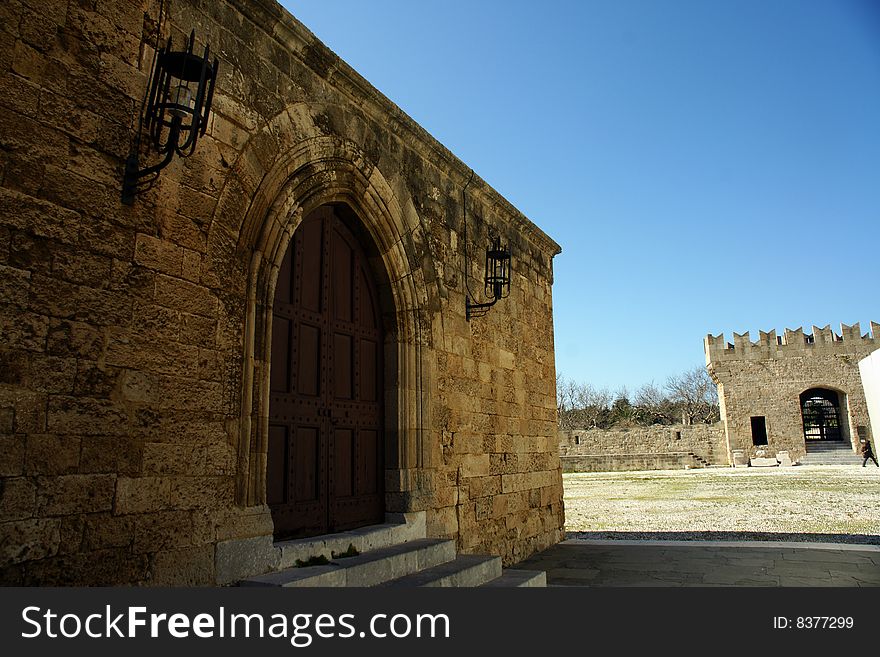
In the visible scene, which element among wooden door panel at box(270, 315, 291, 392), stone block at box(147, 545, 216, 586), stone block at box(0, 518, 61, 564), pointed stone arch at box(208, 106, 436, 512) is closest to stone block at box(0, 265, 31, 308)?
stone block at box(0, 518, 61, 564)

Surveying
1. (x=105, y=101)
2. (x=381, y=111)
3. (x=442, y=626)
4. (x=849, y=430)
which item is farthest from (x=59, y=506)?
(x=849, y=430)

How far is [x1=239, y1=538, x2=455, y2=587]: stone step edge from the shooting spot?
3369mm

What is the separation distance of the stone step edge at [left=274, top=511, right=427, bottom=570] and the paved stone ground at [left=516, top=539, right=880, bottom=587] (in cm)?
148

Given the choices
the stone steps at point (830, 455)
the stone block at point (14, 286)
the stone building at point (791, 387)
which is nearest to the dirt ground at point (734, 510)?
the stone block at point (14, 286)

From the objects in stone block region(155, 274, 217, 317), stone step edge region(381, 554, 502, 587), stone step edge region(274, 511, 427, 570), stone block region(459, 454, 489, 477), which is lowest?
stone step edge region(381, 554, 502, 587)

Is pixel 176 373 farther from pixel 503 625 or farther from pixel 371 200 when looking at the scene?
pixel 371 200

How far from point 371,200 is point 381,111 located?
784mm

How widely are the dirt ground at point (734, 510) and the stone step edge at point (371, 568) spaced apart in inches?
171

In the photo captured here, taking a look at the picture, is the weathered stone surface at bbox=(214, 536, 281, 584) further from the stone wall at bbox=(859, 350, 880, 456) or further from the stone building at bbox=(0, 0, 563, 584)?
the stone wall at bbox=(859, 350, 880, 456)

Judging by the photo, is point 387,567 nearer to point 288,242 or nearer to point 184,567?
point 184,567

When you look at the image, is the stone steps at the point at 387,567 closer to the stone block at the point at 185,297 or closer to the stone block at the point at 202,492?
the stone block at the point at 202,492

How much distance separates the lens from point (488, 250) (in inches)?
271

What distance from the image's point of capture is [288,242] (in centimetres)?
412

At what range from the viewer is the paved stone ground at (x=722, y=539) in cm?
562
